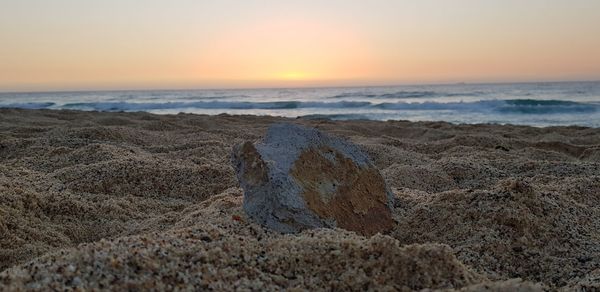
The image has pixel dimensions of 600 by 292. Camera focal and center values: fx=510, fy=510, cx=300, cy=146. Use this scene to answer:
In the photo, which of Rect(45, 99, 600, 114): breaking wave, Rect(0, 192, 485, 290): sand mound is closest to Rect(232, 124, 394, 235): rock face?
Rect(0, 192, 485, 290): sand mound

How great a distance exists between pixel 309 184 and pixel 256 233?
0.43m

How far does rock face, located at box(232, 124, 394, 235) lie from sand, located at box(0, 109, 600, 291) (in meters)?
0.11

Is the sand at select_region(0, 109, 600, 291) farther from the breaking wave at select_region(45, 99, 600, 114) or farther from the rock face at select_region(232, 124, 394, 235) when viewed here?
the breaking wave at select_region(45, 99, 600, 114)

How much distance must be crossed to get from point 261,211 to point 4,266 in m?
1.10

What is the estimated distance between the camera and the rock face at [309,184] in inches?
90.8

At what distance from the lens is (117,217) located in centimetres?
296

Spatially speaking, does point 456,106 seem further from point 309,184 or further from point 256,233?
point 256,233

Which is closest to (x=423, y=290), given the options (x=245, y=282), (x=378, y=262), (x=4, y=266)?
(x=378, y=262)

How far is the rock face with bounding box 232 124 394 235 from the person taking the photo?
2.31 m

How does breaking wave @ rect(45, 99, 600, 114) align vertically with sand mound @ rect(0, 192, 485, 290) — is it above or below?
below

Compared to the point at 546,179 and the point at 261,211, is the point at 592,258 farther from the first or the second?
the point at 546,179

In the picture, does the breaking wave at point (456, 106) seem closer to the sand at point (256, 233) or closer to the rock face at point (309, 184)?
the sand at point (256, 233)

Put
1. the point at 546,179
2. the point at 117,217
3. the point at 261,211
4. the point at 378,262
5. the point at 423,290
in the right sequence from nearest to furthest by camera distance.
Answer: the point at 423,290
the point at 378,262
the point at 261,211
the point at 117,217
the point at 546,179

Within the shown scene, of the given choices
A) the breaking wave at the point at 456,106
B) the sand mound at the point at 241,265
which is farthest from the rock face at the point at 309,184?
the breaking wave at the point at 456,106
